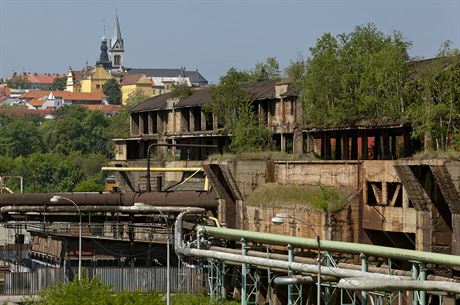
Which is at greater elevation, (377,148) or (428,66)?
(428,66)

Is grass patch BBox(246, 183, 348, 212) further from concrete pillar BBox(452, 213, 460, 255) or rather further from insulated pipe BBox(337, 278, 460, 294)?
insulated pipe BBox(337, 278, 460, 294)

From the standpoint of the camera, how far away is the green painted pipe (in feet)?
157

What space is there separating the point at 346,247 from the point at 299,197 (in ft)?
69.9

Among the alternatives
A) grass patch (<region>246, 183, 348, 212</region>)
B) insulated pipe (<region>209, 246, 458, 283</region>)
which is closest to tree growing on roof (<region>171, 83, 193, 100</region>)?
grass patch (<region>246, 183, 348, 212</region>)

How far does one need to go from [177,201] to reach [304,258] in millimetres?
28681

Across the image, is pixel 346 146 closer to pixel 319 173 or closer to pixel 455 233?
pixel 319 173

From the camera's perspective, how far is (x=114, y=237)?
86750 millimetres

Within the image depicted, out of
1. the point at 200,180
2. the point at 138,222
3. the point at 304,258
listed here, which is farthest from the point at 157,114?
the point at 304,258

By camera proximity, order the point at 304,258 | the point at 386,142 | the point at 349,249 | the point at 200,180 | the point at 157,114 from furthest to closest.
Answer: the point at 157,114 → the point at 200,180 → the point at 386,142 → the point at 304,258 → the point at 349,249

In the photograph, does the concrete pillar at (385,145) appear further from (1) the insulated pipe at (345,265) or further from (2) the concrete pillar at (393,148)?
(1) the insulated pipe at (345,265)

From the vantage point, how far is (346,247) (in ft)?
174

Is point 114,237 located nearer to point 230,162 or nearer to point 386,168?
point 230,162

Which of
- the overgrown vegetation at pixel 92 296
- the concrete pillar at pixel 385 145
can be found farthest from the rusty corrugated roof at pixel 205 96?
the overgrown vegetation at pixel 92 296

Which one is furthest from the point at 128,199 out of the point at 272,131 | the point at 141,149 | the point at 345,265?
the point at 345,265
